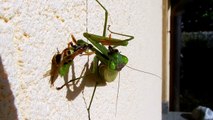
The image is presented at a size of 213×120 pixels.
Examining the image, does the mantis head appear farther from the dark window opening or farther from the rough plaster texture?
the dark window opening

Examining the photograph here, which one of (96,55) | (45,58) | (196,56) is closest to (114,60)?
(96,55)

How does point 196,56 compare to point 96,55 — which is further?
point 196,56

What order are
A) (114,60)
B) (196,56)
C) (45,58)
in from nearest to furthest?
(45,58), (114,60), (196,56)

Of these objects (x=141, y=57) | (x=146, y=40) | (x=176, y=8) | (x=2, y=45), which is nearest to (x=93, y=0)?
(x=2, y=45)

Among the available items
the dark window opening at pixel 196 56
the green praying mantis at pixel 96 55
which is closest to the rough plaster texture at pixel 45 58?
the green praying mantis at pixel 96 55

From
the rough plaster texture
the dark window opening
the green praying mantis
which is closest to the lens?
the rough plaster texture

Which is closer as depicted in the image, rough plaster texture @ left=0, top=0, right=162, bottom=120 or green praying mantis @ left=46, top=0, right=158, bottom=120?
rough plaster texture @ left=0, top=0, right=162, bottom=120

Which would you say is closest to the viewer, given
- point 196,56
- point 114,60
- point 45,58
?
point 45,58

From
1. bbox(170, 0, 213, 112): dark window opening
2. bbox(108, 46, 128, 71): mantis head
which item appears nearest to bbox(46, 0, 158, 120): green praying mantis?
bbox(108, 46, 128, 71): mantis head

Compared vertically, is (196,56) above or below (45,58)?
above

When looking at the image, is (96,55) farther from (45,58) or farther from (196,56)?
(196,56)

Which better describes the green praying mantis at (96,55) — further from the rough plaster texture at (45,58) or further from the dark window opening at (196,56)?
the dark window opening at (196,56)

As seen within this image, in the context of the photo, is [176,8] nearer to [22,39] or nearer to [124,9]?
[124,9]
